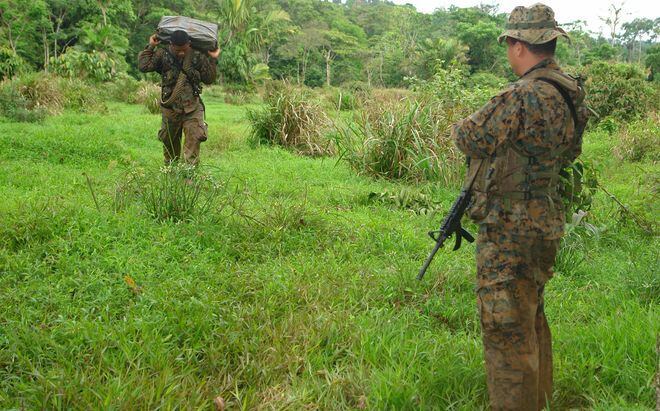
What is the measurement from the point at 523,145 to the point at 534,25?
1.73 ft

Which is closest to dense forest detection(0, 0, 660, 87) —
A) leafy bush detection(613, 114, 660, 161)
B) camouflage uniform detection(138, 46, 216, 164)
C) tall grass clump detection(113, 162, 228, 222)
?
leafy bush detection(613, 114, 660, 161)

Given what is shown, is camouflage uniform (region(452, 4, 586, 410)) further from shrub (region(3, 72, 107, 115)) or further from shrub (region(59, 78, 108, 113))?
shrub (region(59, 78, 108, 113))

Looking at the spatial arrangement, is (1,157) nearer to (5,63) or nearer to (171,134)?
(171,134)

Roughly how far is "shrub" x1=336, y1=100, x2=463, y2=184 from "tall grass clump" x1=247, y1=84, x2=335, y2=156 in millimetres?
1735

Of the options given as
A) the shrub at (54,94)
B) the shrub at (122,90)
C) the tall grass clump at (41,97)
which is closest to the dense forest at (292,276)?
the tall grass clump at (41,97)

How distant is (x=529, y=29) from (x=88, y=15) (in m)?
29.3

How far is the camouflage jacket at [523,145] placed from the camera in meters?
2.49

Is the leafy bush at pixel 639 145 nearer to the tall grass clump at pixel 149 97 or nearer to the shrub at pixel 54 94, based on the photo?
the tall grass clump at pixel 149 97

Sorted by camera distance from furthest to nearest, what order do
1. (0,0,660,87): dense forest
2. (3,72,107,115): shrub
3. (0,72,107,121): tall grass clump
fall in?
(0,0,660,87): dense forest
(3,72,107,115): shrub
(0,72,107,121): tall grass clump

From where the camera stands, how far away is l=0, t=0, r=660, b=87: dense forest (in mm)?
24312

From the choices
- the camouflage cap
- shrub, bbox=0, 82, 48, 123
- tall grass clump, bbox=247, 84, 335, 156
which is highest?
the camouflage cap

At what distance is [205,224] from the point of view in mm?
4863

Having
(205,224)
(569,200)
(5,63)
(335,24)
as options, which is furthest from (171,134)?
(335,24)

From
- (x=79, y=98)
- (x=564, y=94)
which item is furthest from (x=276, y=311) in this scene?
(x=79, y=98)
